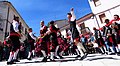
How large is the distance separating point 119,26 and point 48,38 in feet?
11.0

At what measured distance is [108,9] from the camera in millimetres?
20438

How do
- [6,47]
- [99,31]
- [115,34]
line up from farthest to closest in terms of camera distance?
[6,47] → [99,31] → [115,34]

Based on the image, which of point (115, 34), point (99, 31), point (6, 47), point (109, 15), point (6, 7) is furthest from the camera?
point (6, 7)

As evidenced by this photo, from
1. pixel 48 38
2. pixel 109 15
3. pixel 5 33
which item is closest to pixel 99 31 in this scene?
pixel 48 38

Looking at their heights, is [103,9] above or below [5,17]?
below

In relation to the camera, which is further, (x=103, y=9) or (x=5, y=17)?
(x=5, y=17)

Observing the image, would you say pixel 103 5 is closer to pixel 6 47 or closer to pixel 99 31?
pixel 99 31

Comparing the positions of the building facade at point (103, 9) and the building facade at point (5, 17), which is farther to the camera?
the building facade at point (5, 17)

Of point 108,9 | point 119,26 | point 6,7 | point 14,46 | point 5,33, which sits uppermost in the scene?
point 6,7

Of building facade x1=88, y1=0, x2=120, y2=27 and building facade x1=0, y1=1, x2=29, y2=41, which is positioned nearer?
building facade x1=88, y1=0, x2=120, y2=27

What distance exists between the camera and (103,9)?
2092 centimetres

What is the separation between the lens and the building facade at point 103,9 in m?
19.8

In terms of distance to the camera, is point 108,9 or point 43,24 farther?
point 108,9

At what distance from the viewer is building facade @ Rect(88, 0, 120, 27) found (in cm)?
1979
